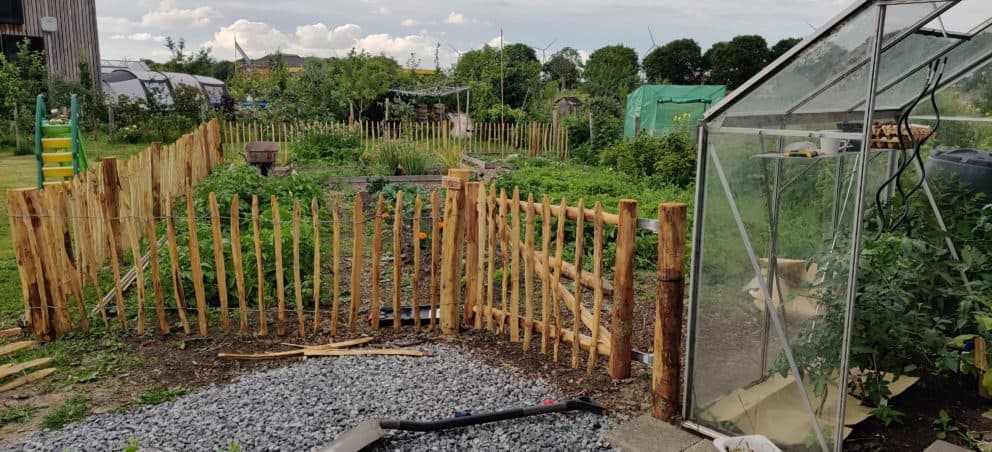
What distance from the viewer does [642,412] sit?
3.87 meters

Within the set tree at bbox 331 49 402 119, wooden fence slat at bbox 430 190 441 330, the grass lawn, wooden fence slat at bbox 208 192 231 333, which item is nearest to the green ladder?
the grass lawn

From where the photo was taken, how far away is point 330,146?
16156 millimetres

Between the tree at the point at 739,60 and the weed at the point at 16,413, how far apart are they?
109ft

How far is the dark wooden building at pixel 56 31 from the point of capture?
18375 mm

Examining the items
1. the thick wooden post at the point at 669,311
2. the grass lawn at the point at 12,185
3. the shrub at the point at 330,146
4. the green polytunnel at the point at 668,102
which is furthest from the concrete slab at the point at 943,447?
the green polytunnel at the point at 668,102

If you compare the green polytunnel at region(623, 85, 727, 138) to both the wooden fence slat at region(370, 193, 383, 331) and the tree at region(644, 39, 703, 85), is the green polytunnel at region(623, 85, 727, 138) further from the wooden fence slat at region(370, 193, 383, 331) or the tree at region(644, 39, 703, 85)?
the tree at region(644, 39, 703, 85)

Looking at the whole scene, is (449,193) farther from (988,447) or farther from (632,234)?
(988,447)

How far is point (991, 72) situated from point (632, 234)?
2.45 m

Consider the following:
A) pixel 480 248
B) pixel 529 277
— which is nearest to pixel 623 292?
pixel 529 277

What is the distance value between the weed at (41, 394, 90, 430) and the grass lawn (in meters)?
1.83

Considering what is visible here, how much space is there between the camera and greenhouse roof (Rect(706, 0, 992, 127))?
2.94 meters

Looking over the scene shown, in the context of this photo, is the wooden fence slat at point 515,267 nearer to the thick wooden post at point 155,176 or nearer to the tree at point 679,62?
the thick wooden post at point 155,176

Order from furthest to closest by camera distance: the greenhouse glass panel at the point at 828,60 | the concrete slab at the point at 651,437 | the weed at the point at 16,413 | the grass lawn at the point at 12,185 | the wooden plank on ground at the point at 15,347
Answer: the grass lawn at the point at 12,185
the wooden plank on ground at the point at 15,347
the weed at the point at 16,413
the concrete slab at the point at 651,437
the greenhouse glass panel at the point at 828,60

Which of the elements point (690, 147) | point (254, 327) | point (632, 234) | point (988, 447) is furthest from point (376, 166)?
point (988, 447)
